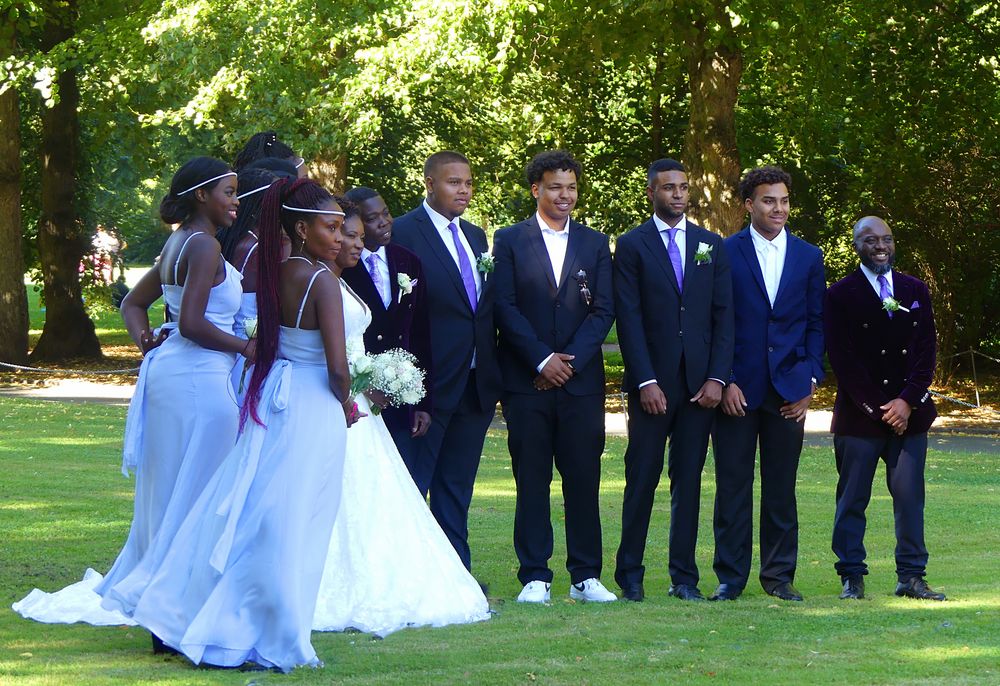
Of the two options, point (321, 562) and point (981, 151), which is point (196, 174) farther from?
point (981, 151)

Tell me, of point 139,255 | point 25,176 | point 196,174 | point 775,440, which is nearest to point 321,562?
point 196,174

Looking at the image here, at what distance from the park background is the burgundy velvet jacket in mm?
1094

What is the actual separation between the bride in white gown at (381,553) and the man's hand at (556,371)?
39.0 inches

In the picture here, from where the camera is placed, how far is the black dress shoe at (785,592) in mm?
8367

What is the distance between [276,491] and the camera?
648cm

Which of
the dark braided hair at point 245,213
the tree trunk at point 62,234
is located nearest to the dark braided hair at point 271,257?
the dark braided hair at point 245,213

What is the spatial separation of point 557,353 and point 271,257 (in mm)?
2287

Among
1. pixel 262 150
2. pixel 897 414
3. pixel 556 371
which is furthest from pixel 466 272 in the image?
pixel 897 414

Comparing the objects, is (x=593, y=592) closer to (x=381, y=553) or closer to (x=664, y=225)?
(x=381, y=553)

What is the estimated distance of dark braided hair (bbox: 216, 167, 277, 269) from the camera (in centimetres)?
779

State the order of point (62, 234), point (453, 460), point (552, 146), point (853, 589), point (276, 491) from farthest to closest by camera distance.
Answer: point (62, 234) < point (552, 146) < point (453, 460) < point (853, 589) < point (276, 491)

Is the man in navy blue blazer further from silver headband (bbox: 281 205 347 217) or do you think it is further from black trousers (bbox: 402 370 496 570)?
silver headband (bbox: 281 205 347 217)

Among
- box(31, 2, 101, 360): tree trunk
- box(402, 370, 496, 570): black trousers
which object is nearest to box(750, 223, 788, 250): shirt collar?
box(402, 370, 496, 570): black trousers

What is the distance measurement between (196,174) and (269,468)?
1600 millimetres
